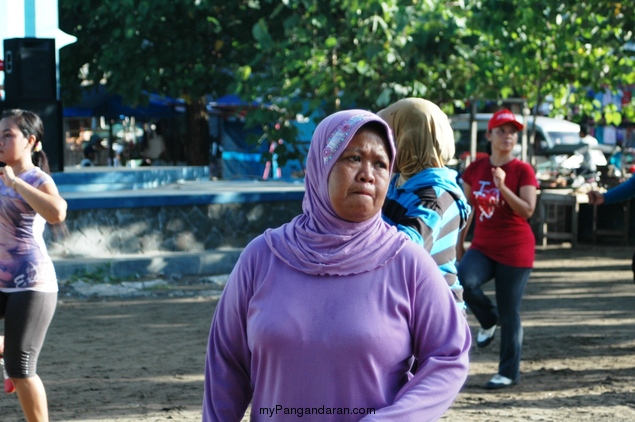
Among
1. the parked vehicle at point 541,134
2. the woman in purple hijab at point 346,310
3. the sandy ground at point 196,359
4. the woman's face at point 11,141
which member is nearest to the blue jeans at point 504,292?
the sandy ground at point 196,359

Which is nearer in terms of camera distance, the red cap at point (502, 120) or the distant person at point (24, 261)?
the distant person at point (24, 261)

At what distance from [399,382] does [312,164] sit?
0.60 meters

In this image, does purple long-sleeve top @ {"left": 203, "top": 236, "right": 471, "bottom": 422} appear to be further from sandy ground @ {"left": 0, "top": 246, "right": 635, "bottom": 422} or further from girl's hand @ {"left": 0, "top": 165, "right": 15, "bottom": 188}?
sandy ground @ {"left": 0, "top": 246, "right": 635, "bottom": 422}

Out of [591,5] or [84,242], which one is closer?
[84,242]

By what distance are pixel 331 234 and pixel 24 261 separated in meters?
2.79

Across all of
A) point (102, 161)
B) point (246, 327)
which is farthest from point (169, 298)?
point (102, 161)

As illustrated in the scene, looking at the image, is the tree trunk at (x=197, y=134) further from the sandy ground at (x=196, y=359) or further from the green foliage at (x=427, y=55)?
the sandy ground at (x=196, y=359)

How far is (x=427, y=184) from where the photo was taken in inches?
150

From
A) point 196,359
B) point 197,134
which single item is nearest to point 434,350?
point 196,359

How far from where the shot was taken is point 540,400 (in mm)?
6480

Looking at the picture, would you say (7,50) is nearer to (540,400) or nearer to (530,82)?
(540,400)

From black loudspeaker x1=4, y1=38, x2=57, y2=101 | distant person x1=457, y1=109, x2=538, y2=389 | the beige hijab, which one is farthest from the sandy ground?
the beige hijab

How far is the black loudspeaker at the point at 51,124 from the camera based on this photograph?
11.6 metres

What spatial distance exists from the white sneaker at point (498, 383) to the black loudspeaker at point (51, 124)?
6395 mm
